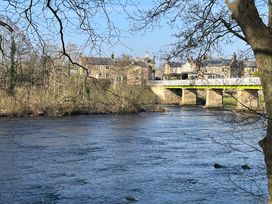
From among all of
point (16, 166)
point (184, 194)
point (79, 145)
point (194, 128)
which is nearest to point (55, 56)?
point (184, 194)

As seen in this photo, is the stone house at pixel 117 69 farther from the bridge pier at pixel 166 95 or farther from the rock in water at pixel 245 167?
the rock in water at pixel 245 167

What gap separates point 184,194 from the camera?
13.6m

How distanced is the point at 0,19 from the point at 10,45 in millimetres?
392

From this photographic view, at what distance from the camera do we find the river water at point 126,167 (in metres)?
13.2

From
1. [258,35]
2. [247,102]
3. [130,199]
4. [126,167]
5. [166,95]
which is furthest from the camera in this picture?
[166,95]

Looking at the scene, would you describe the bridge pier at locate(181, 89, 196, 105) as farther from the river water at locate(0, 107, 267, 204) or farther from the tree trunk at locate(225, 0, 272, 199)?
Answer: the tree trunk at locate(225, 0, 272, 199)

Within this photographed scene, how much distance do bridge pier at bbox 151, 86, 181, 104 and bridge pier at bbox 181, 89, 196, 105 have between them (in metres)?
4.37

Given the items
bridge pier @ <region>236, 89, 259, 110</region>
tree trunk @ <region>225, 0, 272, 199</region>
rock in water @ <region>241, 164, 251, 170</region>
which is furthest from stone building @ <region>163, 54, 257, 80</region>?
rock in water @ <region>241, 164, 251, 170</region>

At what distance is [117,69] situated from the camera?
50.9 m

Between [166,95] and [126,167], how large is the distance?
62746 millimetres

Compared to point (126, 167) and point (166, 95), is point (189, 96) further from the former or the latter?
point (126, 167)

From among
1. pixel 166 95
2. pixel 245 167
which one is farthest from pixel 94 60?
pixel 166 95

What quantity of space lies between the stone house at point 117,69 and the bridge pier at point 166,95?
9.08ft

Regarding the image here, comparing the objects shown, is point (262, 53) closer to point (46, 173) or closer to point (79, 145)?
point (46, 173)
